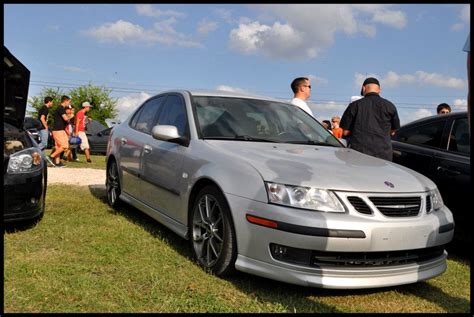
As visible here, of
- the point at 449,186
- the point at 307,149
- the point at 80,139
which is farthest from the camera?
the point at 80,139

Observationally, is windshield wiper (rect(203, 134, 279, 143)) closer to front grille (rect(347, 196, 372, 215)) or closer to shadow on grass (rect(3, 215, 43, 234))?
front grille (rect(347, 196, 372, 215))

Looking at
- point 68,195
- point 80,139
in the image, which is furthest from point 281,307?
point 80,139

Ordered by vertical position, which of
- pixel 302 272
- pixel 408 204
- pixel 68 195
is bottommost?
pixel 68 195

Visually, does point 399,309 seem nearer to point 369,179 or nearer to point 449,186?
point 369,179

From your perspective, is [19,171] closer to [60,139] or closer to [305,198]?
[305,198]

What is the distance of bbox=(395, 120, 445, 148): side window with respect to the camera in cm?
448

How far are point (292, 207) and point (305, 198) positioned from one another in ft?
0.34

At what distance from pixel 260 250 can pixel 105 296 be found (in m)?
1.03

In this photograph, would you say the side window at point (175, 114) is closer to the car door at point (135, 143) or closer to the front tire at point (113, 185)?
the car door at point (135, 143)

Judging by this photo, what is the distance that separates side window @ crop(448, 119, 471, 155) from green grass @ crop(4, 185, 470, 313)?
105 centimetres

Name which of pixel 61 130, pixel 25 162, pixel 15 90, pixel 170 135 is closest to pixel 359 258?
pixel 170 135

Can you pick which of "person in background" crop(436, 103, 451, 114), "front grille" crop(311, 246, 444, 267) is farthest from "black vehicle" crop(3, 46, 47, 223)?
"person in background" crop(436, 103, 451, 114)

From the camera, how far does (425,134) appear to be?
464 cm

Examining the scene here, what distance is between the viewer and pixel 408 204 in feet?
9.59
